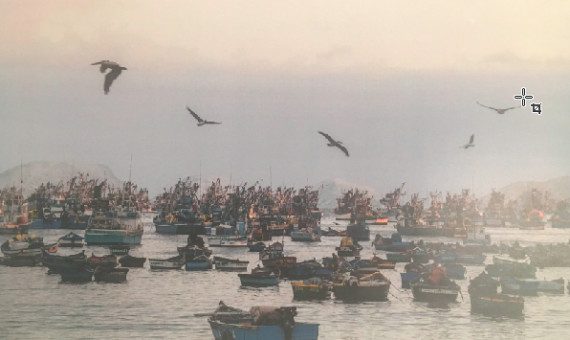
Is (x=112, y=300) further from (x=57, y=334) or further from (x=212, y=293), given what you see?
(x=57, y=334)

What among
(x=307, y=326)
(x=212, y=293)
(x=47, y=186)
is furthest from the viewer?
(x=47, y=186)

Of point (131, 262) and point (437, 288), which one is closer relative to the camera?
point (437, 288)

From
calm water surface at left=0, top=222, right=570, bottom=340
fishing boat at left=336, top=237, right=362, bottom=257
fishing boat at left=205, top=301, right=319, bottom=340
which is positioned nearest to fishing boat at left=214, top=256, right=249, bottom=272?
calm water surface at left=0, top=222, right=570, bottom=340

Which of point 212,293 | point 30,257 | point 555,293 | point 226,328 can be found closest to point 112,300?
point 212,293

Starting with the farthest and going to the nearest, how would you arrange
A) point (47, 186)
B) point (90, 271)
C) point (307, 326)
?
point (47, 186) < point (90, 271) < point (307, 326)

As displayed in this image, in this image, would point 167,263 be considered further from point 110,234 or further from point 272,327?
point 272,327

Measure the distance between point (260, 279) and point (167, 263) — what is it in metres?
8.49

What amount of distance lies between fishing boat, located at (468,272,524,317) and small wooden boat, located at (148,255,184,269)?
16165 millimetres

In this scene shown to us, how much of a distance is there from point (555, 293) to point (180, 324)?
1439 cm

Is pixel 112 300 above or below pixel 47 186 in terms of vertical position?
below

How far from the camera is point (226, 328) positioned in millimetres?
17125

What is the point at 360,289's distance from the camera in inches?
986

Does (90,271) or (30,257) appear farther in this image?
(30,257)

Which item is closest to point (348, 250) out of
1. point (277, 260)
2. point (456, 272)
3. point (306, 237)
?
point (456, 272)
